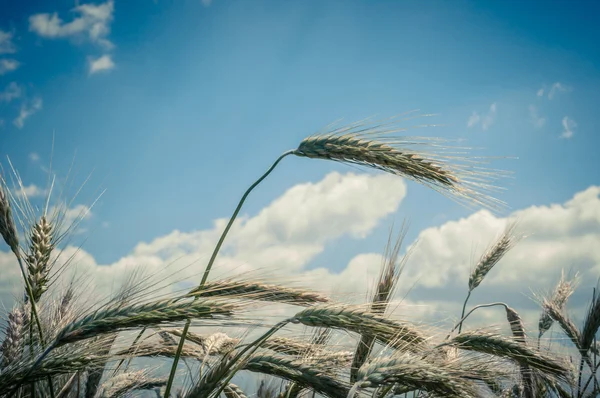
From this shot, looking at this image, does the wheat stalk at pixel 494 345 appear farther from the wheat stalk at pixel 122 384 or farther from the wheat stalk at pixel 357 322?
the wheat stalk at pixel 122 384

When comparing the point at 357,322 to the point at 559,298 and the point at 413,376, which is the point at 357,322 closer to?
the point at 413,376

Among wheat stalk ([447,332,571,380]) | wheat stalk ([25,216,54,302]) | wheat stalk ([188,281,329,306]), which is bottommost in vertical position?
wheat stalk ([447,332,571,380])

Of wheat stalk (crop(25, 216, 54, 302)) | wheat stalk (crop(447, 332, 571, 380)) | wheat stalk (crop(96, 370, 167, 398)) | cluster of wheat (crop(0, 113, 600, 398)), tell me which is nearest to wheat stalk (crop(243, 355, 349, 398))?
cluster of wheat (crop(0, 113, 600, 398))

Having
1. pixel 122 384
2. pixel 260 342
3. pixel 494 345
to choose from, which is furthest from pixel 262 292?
pixel 494 345

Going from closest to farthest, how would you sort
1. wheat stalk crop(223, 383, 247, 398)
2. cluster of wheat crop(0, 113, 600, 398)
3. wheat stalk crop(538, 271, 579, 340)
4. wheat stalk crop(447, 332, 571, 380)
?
1. cluster of wheat crop(0, 113, 600, 398)
2. wheat stalk crop(447, 332, 571, 380)
3. wheat stalk crop(223, 383, 247, 398)
4. wheat stalk crop(538, 271, 579, 340)

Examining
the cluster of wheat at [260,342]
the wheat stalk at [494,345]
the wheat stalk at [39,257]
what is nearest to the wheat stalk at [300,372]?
the cluster of wheat at [260,342]

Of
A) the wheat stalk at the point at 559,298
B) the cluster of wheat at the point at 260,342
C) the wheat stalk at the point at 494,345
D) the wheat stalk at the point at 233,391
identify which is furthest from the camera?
the wheat stalk at the point at 559,298

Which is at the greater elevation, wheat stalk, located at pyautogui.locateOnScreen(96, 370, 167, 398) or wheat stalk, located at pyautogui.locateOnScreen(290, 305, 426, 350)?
wheat stalk, located at pyautogui.locateOnScreen(290, 305, 426, 350)

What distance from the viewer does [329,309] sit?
2.32 metres

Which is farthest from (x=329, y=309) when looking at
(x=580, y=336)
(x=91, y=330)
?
(x=580, y=336)

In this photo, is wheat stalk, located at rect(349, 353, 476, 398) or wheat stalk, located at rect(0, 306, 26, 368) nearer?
wheat stalk, located at rect(349, 353, 476, 398)

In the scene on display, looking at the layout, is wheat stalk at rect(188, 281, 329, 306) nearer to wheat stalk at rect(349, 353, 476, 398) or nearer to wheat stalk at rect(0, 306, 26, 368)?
wheat stalk at rect(349, 353, 476, 398)

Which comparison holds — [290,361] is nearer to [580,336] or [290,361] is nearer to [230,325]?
[230,325]

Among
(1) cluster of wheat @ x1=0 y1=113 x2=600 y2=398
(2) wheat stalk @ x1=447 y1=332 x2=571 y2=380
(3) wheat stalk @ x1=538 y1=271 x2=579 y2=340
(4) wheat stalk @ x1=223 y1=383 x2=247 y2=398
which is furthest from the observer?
(3) wheat stalk @ x1=538 y1=271 x2=579 y2=340
